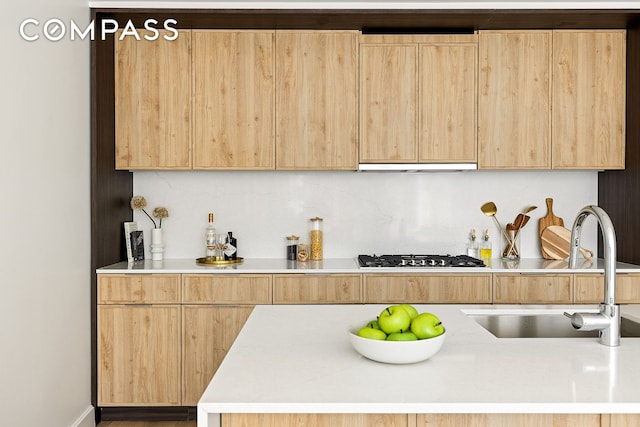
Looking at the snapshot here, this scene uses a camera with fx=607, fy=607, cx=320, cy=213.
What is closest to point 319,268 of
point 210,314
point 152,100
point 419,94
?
point 210,314

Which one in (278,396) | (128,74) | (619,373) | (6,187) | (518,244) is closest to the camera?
(278,396)

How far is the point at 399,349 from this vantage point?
1541 millimetres

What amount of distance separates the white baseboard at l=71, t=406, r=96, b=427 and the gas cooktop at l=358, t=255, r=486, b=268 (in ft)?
5.98

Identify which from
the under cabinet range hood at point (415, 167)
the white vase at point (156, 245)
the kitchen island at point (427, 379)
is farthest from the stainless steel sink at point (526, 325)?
the white vase at point (156, 245)

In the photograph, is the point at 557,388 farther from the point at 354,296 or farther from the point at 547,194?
the point at 547,194

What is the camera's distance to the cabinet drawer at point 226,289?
12.1 ft

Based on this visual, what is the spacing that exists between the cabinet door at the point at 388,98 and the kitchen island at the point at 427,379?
217 cm

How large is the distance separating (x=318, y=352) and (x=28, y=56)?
6.67ft

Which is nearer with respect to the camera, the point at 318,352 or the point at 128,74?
the point at 318,352

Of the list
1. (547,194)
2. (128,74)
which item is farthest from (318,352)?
(547,194)

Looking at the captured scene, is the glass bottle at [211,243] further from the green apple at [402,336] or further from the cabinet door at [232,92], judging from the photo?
the green apple at [402,336]

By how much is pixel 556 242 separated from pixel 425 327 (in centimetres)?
298

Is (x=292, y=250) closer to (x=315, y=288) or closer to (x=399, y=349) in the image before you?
(x=315, y=288)

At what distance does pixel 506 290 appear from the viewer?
370 cm
